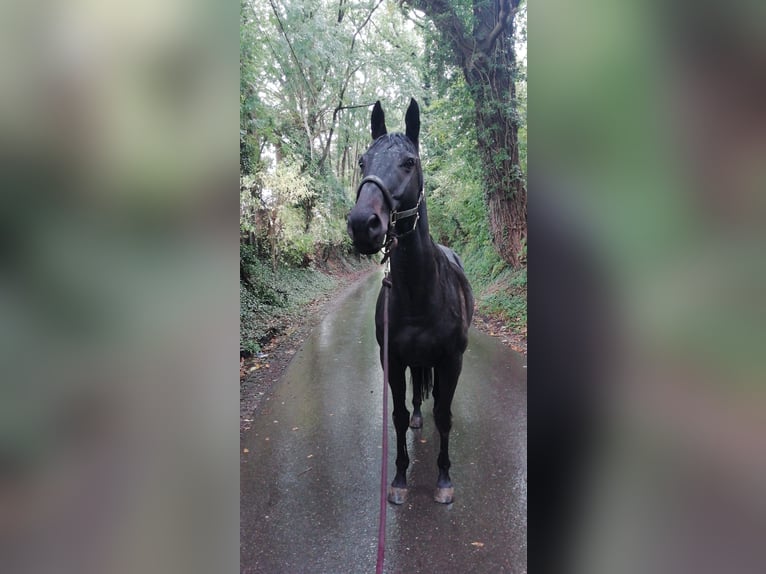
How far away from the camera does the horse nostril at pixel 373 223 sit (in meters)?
1.87

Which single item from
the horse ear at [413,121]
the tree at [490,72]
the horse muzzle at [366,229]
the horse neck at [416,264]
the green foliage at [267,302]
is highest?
the tree at [490,72]

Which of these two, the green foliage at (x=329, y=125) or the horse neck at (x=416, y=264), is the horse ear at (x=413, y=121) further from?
the green foliage at (x=329, y=125)

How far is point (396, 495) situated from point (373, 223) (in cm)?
206

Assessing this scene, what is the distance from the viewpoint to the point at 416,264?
2.49 m

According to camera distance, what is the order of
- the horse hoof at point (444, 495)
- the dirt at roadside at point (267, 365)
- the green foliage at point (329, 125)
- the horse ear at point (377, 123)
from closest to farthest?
the horse ear at point (377, 123), the horse hoof at point (444, 495), the dirt at roadside at point (267, 365), the green foliage at point (329, 125)

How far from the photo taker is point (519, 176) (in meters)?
6.84

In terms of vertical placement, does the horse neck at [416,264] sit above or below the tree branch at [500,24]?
below

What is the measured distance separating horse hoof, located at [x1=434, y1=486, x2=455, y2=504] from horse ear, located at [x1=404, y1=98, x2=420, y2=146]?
249 cm
